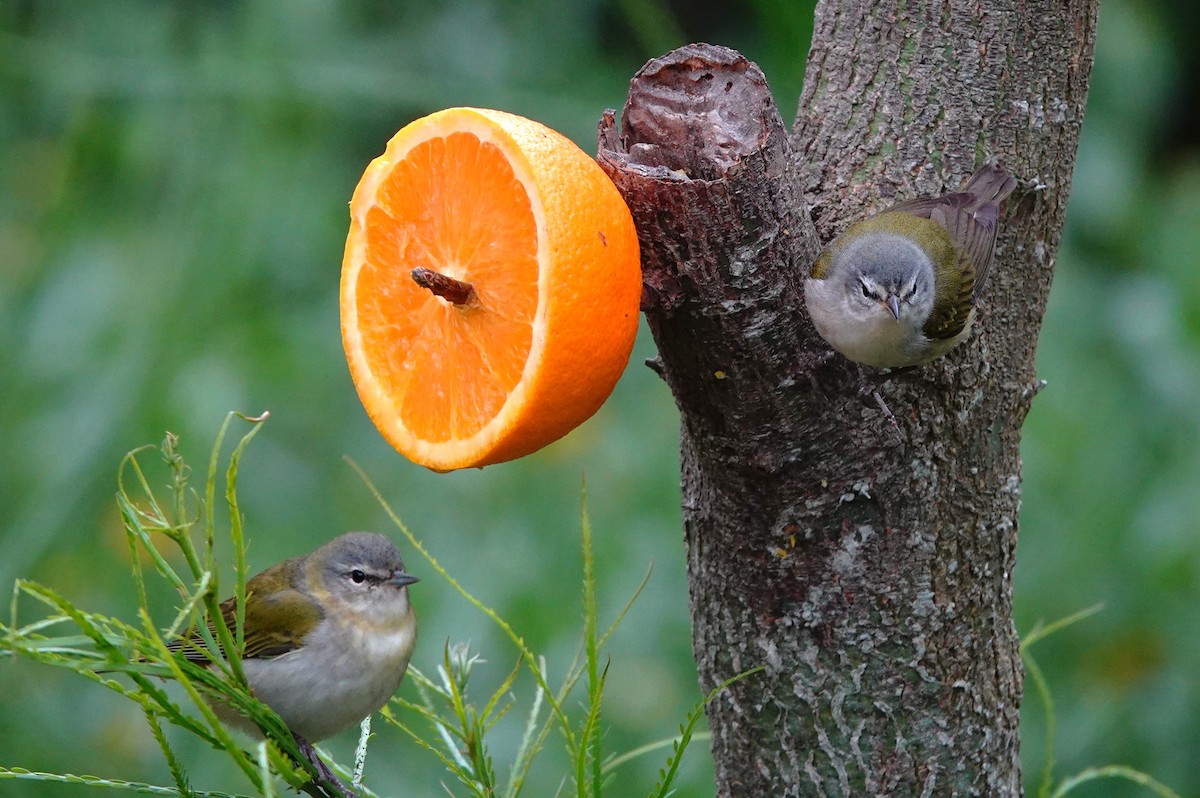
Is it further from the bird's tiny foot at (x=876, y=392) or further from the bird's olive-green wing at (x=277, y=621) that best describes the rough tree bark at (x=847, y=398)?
the bird's olive-green wing at (x=277, y=621)

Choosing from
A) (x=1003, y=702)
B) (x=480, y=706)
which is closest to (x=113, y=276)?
(x=480, y=706)

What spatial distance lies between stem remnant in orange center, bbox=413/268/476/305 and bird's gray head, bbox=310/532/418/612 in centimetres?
101

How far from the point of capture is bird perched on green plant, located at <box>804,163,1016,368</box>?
5.63 ft

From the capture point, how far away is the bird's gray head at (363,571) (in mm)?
2564

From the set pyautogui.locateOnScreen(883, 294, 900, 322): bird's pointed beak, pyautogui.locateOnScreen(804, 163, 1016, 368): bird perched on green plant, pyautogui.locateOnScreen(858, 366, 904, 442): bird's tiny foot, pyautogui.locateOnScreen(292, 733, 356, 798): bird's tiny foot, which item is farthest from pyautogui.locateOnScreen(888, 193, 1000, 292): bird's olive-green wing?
pyautogui.locateOnScreen(292, 733, 356, 798): bird's tiny foot

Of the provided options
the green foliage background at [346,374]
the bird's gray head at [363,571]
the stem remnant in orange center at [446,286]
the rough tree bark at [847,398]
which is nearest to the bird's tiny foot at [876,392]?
the rough tree bark at [847,398]

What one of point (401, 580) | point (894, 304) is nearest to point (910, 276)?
point (894, 304)

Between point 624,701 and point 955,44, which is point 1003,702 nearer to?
point 955,44

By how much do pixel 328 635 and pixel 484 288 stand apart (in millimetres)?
1100

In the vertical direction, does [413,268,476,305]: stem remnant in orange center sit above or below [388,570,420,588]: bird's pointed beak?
above

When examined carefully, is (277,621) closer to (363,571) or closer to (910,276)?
(363,571)

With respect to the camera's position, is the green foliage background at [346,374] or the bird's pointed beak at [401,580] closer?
the bird's pointed beak at [401,580]

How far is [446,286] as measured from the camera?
1633 millimetres

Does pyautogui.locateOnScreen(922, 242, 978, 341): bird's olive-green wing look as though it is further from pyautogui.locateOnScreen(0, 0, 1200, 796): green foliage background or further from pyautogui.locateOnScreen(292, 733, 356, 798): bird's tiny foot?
pyautogui.locateOnScreen(0, 0, 1200, 796): green foliage background
